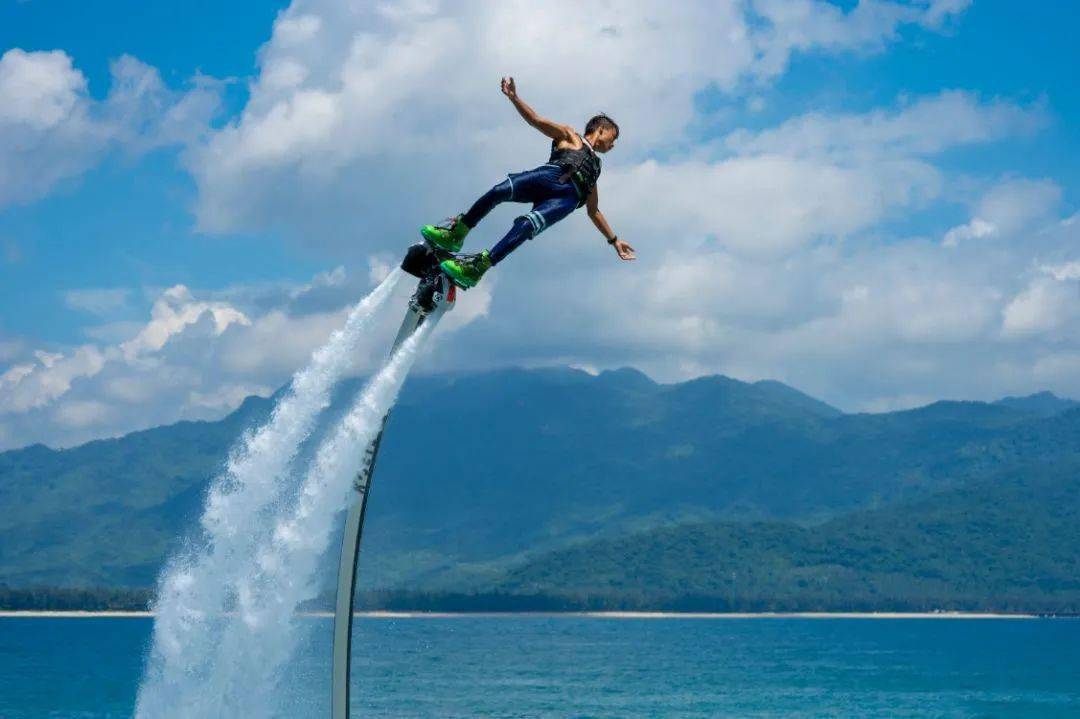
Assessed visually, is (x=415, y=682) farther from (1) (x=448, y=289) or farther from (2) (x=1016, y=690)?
(1) (x=448, y=289)

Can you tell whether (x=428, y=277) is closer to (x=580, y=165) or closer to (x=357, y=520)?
(x=580, y=165)

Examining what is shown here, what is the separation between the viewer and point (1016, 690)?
15288 cm

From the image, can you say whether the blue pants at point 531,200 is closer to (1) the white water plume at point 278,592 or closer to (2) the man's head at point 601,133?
(2) the man's head at point 601,133

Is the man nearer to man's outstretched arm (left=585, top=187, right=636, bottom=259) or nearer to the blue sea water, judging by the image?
man's outstretched arm (left=585, top=187, right=636, bottom=259)

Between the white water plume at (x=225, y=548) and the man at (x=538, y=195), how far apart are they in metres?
2.77

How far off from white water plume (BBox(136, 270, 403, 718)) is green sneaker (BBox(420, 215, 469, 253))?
2.61 m

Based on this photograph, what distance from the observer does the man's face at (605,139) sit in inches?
794

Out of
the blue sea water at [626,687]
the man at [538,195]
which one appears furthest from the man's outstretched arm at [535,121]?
the blue sea water at [626,687]

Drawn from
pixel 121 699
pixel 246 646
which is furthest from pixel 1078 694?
pixel 246 646

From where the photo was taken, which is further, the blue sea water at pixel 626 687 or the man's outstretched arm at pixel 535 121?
the blue sea water at pixel 626 687

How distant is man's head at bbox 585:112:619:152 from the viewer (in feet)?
66.1

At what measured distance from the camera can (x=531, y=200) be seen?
19.8 metres

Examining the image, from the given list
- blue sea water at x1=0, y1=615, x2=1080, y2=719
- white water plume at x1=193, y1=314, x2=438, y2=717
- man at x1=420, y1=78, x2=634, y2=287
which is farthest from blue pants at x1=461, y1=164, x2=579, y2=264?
blue sea water at x1=0, y1=615, x2=1080, y2=719

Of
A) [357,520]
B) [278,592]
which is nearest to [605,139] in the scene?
[357,520]
